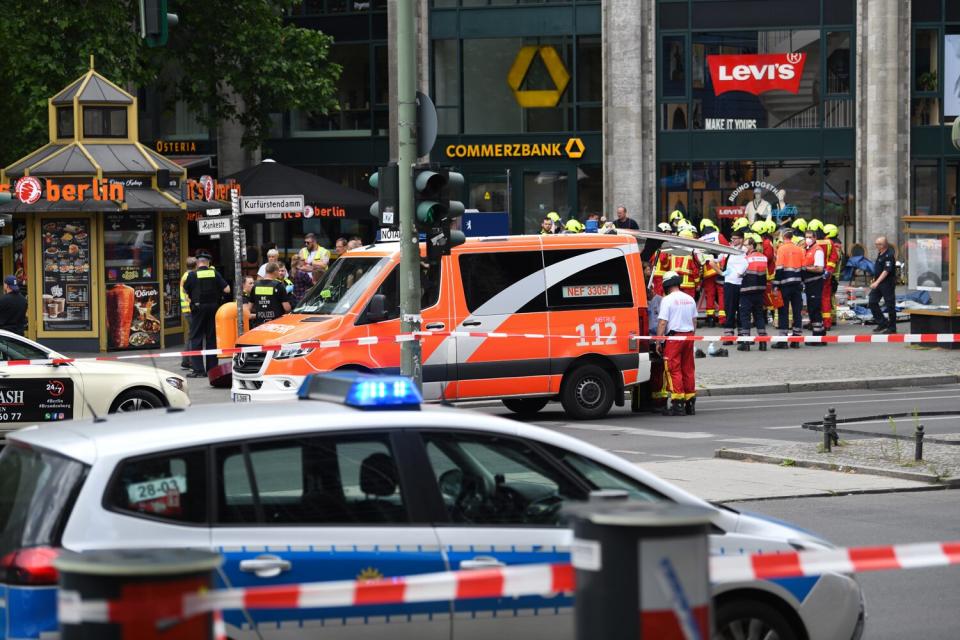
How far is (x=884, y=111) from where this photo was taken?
38969mm

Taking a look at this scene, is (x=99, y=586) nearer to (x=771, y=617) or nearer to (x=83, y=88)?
(x=771, y=617)

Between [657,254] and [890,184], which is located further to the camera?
[890,184]

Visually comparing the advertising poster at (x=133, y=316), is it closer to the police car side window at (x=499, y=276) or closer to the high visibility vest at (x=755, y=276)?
the high visibility vest at (x=755, y=276)

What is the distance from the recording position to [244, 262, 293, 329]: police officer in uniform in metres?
21.8

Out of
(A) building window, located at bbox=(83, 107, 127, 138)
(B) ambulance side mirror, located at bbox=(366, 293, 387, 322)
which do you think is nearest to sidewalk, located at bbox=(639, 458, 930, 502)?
(B) ambulance side mirror, located at bbox=(366, 293, 387, 322)

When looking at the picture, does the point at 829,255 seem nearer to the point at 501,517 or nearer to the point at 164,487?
the point at 501,517

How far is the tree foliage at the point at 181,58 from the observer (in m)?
31.4

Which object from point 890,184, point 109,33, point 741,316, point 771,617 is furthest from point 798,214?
point 771,617

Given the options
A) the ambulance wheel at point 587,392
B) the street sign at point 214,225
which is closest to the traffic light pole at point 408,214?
the ambulance wheel at point 587,392

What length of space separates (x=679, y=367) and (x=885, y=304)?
10101 mm

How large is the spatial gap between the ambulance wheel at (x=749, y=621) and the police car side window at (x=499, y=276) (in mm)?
10992

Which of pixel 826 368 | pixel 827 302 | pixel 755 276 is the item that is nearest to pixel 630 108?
pixel 827 302

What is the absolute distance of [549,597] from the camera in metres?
5.79

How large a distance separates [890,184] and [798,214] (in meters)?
2.52
